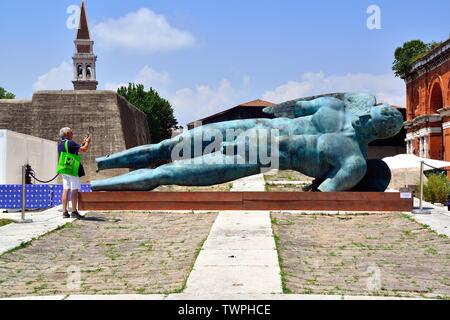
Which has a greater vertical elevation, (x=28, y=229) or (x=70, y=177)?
(x=70, y=177)

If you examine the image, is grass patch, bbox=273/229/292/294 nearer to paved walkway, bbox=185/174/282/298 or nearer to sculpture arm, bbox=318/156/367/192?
paved walkway, bbox=185/174/282/298

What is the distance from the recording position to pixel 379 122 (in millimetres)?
9883

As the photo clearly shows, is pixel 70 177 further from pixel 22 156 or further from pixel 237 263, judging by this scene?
pixel 22 156

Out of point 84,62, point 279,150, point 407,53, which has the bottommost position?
point 279,150

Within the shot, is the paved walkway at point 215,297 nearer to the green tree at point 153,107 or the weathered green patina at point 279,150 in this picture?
the weathered green patina at point 279,150

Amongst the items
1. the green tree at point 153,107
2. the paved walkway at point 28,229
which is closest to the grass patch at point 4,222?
the paved walkway at point 28,229

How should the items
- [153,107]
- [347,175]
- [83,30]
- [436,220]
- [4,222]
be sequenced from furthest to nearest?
[83,30] < [153,107] < [347,175] < [4,222] < [436,220]

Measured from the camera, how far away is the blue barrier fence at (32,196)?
12.2 meters

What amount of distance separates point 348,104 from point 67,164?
4.97m

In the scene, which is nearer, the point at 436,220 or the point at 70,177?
the point at 70,177

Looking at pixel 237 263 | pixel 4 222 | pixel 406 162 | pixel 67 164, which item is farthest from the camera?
pixel 406 162

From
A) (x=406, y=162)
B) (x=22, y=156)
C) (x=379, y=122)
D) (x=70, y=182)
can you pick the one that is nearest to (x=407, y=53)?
(x=406, y=162)
